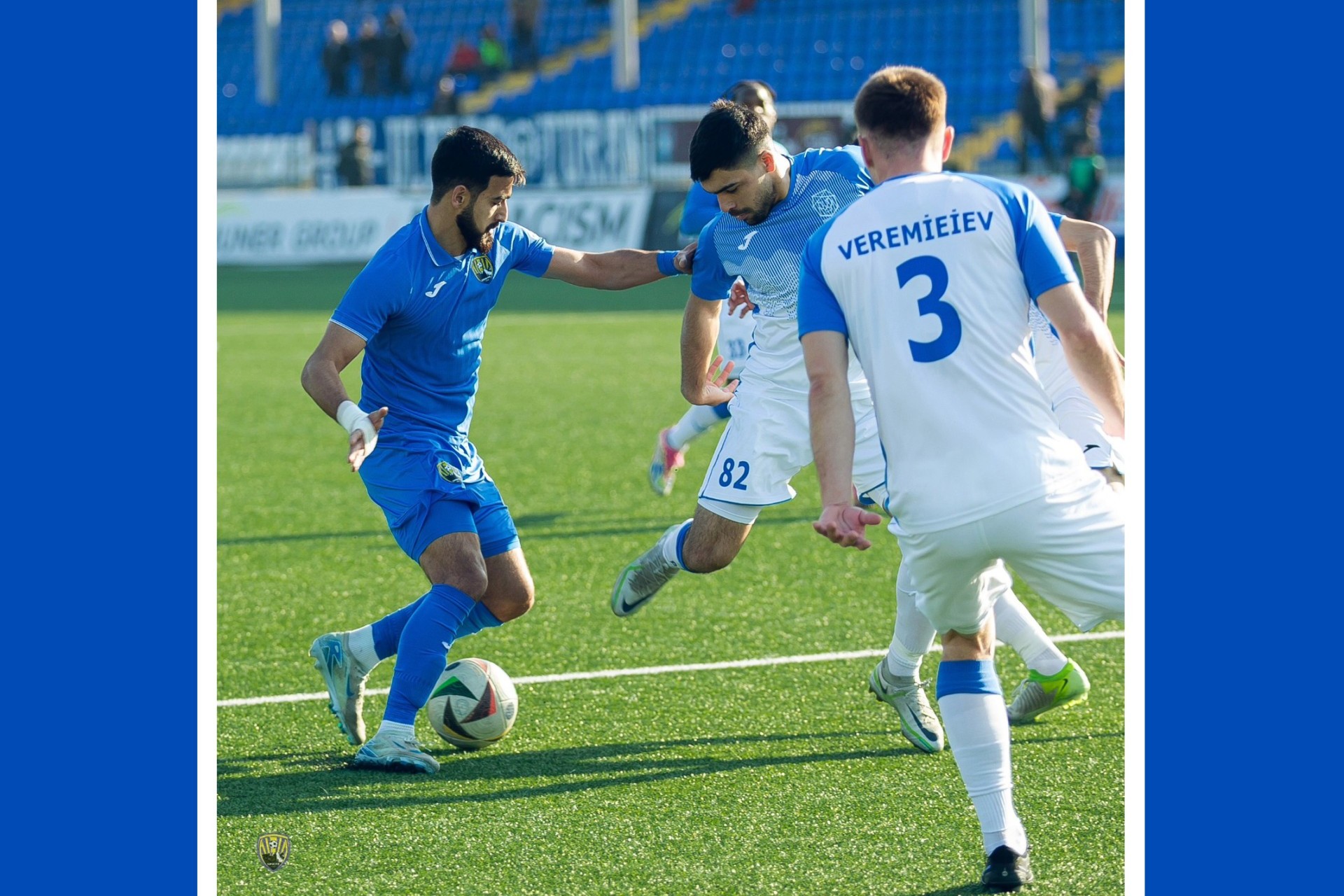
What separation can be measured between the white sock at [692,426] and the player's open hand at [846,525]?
5231 millimetres

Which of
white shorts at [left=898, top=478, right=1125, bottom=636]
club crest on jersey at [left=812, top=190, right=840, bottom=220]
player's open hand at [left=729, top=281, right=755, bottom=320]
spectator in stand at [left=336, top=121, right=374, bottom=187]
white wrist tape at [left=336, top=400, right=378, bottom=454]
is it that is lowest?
white shorts at [left=898, top=478, right=1125, bottom=636]

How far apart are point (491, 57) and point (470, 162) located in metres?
27.9

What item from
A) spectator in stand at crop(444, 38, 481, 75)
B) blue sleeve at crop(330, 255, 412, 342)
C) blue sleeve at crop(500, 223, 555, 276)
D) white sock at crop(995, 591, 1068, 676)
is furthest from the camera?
spectator in stand at crop(444, 38, 481, 75)

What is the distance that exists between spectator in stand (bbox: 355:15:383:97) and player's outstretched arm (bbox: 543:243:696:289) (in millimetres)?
27216

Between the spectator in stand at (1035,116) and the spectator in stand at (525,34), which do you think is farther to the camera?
the spectator in stand at (525,34)

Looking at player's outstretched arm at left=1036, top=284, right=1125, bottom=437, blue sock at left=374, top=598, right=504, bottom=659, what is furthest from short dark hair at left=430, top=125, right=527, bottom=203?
player's outstretched arm at left=1036, top=284, right=1125, bottom=437

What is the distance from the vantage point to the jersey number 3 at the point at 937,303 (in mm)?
3670

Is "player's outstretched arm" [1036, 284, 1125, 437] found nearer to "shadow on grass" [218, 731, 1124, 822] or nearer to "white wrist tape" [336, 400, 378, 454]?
"shadow on grass" [218, 731, 1124, 822]

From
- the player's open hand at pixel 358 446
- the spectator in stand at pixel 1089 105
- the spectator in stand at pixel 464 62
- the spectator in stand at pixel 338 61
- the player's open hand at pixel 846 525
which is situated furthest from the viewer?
the spectator in stand at pixel 464 62

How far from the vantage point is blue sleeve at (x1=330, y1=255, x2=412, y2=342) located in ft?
15.7

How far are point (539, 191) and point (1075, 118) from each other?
27.7 ft

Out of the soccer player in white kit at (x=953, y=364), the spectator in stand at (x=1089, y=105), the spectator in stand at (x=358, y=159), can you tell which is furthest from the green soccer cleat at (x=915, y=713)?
the spectator in stand at (x=358, y=159)

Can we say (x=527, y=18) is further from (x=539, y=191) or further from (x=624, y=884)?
(x=624, y=884)

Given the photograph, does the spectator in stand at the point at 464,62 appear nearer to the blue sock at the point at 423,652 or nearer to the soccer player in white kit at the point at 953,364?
the blue sock at the point at 423,652
